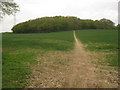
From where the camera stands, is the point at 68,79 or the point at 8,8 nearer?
the point at 68,79

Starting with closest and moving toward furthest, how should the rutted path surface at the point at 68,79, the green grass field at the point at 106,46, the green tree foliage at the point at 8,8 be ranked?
the rutted path surface at the point at 68,79 < the green grass field at the point at 106,46 < the green tree foliage at the point at 8,8

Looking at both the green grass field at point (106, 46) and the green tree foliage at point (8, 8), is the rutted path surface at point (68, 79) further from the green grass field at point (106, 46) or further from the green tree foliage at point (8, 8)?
the green tree foliage at point (8, 8)

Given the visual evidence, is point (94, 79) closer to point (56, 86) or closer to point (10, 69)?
point (56, 86)

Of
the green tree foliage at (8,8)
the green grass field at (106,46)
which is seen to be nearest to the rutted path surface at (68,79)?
the green grass field at (106,46)

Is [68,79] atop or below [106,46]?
below

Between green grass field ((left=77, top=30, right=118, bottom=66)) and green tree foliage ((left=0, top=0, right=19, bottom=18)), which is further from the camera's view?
green tree foliage ((left=0, top=0, right=19, bottom=18))

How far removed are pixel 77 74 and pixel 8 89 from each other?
4518mm

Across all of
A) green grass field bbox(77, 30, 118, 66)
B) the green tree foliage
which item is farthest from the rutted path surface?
the green tree foliage

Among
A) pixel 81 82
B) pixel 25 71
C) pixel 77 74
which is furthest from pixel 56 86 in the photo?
pixel 25 71

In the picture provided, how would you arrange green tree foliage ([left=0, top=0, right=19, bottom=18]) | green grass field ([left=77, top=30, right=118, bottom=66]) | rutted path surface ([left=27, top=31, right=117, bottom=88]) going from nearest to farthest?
rutted path surface ([left=27, top=31, right=117, bottom=88])
green grass field ([left=77, top=30, right=118, bottom=66])
green tree foliage ([left=0, top=0, right=19, bottom=18])

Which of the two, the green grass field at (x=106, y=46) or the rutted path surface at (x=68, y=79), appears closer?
the rutted path surface at (x=68, y=79)

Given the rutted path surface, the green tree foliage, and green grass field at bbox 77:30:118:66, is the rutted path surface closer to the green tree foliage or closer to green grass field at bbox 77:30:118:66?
green grass field at bbox 77:30:118:66

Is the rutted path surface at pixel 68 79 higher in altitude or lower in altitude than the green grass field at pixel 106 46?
lower

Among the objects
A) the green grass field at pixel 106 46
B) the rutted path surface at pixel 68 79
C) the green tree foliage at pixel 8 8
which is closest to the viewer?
the rutted path surface at pixel 68 79
